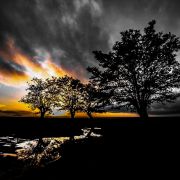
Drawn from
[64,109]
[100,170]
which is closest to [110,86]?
[100,170]

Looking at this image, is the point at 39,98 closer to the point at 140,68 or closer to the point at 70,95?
the point at 70,95

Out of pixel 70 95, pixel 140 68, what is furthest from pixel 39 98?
pixel 140 68

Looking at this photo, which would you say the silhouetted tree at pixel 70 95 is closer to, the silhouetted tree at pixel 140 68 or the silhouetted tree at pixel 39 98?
the silhouetted tree at pixel 39 98

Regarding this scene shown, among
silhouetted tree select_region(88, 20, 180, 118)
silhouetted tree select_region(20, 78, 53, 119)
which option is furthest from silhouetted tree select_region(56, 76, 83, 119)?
silhouetted tree select_region(88, 20, 180, 118)

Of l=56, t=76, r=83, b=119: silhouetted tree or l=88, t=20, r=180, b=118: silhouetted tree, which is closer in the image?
l=88, t=20, r=180, b=118: silhouetted tree

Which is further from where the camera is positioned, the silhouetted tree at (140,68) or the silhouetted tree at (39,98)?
the silhouetted tree at (39,98)

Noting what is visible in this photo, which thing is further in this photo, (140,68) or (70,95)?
(70,95)

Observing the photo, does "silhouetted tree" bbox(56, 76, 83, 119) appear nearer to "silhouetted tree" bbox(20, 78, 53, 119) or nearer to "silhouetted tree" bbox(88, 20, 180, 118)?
"silhouetted tree" bbox(20, 78, 53, 119)

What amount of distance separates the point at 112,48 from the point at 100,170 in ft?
59.1

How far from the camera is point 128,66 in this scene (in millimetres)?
21797

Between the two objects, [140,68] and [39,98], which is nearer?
[140,68]

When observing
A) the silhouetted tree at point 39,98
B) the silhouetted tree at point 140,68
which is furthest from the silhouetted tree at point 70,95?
the silhouetted tree at point 140,68

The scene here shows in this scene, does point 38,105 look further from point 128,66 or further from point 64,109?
point 128,66

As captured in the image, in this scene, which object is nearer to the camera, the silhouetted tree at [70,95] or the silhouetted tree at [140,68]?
the silhouetted tree at [140,68]
